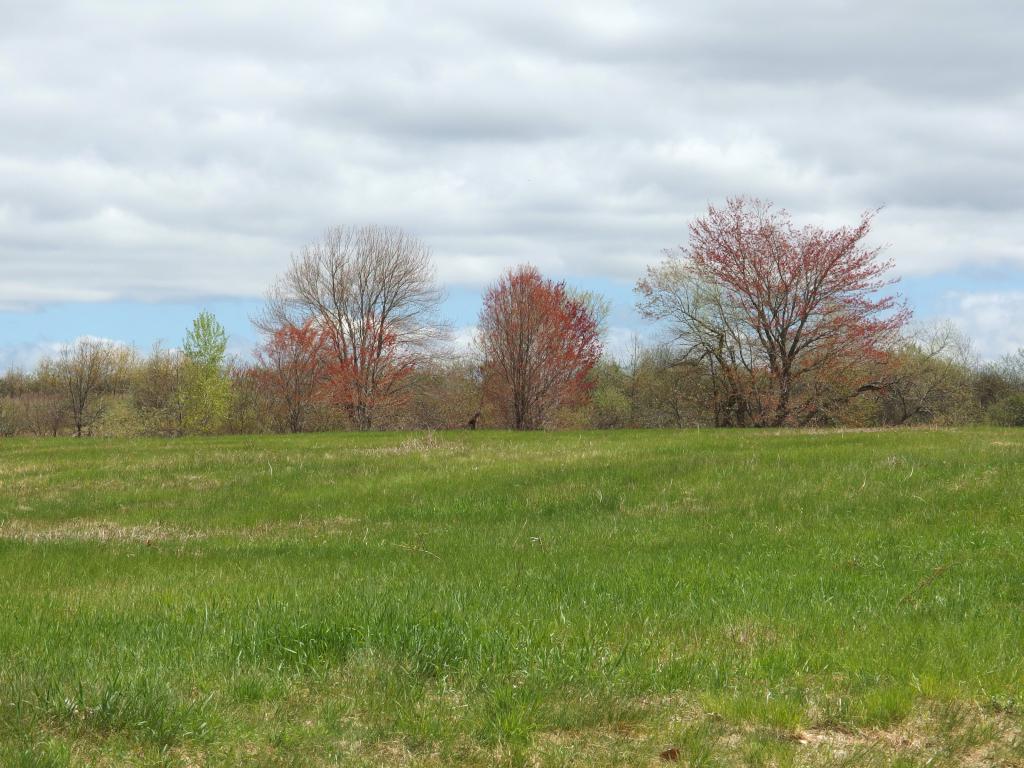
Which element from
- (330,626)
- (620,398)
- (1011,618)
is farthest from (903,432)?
(620,398)

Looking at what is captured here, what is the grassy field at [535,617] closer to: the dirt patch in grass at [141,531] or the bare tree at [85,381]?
the dirt patch in grass at [141,531]

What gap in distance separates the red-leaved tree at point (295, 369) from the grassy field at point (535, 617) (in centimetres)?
4049

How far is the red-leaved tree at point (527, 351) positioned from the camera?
51.8 m

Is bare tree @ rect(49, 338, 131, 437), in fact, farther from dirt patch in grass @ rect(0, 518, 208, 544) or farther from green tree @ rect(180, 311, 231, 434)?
dirt patch in grass @ rect(0, 518, 208, 544)

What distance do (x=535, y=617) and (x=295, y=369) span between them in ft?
175

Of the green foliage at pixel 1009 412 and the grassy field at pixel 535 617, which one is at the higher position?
the green foliage at pixel 1009 412

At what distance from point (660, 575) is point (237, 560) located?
557 cm

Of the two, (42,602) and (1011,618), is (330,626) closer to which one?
(42,602)

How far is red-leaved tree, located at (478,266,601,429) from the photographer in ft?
170

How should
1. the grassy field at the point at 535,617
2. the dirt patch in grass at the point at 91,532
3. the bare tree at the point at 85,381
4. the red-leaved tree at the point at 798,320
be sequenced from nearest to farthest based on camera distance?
the grassy field at the point at 535,617 → the dirt patch in grass at the point at 91,532 → the red-leaved tree at the point at 798,320 → the bare tree at the point at 85,381

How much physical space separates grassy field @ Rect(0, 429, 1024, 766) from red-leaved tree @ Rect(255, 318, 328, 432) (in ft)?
133

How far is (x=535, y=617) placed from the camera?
7.27 metres

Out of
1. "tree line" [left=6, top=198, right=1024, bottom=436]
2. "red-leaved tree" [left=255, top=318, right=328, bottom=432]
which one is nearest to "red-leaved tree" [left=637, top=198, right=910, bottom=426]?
"tree line" [left=6, top=198, right=1024, bottom=436]

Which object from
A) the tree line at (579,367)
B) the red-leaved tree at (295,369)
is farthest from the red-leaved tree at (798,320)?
the red-leaved tree at (295,369)
